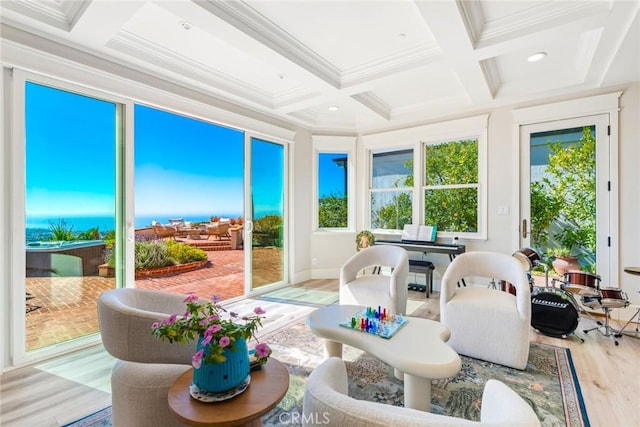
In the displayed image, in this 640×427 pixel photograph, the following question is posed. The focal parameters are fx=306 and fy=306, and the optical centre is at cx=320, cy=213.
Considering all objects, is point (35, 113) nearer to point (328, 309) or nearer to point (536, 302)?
point (328, 309)

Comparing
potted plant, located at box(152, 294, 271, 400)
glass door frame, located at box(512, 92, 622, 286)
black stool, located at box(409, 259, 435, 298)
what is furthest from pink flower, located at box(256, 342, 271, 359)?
glass door frame, located at box(512, 92, 622, 286)

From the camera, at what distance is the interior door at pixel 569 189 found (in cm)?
365

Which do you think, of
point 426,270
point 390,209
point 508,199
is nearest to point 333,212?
point 390,209

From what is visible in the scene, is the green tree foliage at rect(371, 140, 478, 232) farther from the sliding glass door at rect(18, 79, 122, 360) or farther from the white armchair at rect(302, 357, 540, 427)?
the sliding glass door at rect(18, 79, 122, 360)

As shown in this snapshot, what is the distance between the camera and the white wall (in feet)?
11.4

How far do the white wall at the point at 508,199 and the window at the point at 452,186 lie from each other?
0.26 meters

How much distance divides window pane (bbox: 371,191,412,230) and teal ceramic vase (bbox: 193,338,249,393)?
14.2 ft

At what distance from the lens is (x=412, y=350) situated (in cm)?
176

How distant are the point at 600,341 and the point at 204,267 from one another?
4543 mm

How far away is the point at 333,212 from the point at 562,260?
3.40m

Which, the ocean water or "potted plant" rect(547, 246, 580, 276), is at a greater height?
the ocean water

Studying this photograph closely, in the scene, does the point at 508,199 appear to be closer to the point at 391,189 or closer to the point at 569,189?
the point at 569,189

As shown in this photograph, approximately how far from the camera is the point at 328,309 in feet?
8.25

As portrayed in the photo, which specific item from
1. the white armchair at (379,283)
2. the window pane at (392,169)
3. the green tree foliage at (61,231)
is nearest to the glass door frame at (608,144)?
the window pane at (392,169)
